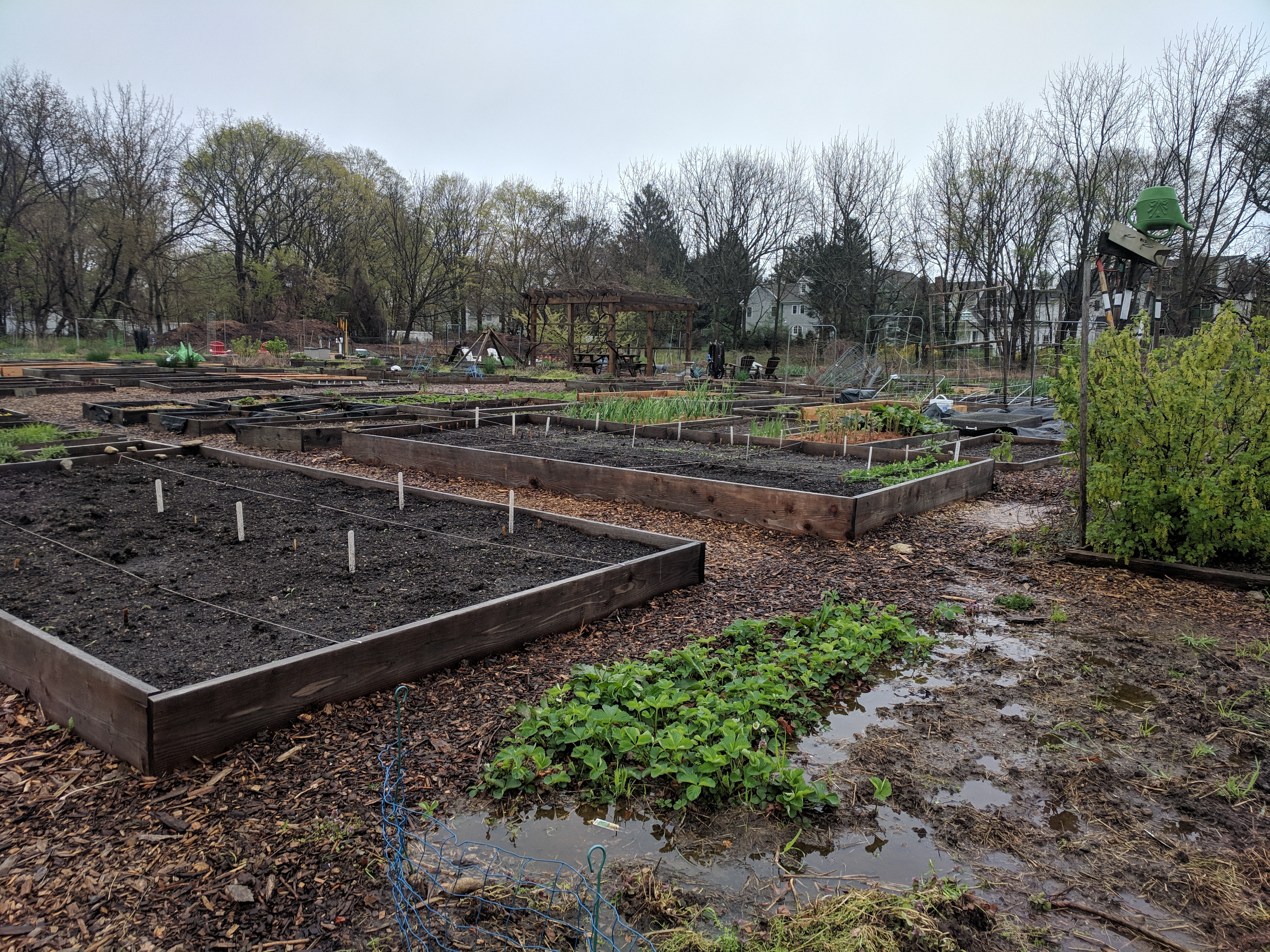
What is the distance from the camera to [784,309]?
59312mm

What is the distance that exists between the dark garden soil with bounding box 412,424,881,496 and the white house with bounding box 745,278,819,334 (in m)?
17.1

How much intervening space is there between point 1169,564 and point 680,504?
11.0ft

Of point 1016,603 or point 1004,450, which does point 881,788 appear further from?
point 1004,450

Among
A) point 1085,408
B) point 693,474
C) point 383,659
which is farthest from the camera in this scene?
point 693,474

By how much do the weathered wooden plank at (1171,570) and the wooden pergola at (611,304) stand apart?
16.9 m

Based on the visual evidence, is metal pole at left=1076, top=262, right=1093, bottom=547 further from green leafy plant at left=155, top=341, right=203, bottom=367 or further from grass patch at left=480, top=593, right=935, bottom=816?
green leafy plant at left=155, top=341, right=203, bottom=367

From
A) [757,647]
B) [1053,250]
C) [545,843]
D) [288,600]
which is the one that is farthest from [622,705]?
[1053,250]

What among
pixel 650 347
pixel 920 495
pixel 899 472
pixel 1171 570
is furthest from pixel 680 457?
pixel 650 347

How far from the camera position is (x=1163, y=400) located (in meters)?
4.68

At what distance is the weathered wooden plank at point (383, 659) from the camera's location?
2.43 meters

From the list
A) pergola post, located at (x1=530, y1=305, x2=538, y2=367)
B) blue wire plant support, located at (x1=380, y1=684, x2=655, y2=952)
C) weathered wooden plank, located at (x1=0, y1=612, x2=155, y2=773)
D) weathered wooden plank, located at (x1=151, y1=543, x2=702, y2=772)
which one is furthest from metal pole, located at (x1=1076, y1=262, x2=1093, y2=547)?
pergola post, located at (x1=530, y1=305, x2=538, y2=367)

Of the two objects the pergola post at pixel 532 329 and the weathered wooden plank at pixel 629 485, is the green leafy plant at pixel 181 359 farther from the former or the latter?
the weathered wooden plank at pixel 629 485

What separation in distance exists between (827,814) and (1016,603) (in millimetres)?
2589

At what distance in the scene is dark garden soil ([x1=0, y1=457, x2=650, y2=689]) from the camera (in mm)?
3168
